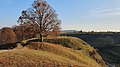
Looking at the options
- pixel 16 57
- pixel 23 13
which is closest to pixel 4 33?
pixel 23 13

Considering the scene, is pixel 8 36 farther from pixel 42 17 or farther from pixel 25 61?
pixel 25 61

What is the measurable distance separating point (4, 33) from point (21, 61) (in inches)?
3275

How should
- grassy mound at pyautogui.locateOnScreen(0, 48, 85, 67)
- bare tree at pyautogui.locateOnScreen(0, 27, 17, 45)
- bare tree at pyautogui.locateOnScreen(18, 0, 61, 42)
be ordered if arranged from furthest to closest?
bare tree at pyautogui.locateOnScreen(0, 27, 17, 45) → bare tree at pyautogui.locateOnScreen(18, 0, 61, 42) → grassy mound at pyautogui.locateOnScreen(0, 48, 85, 67)

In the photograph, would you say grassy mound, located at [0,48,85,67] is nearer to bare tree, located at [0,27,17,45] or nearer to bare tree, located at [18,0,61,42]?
bare tree, located at [18,0,61,42]

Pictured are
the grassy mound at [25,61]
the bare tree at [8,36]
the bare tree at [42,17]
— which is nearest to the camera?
the grassy mound at [25,61]

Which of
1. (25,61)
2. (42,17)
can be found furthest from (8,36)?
(25,61)

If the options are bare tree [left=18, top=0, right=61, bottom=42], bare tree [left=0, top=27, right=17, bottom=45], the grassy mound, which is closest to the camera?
the grassy mound

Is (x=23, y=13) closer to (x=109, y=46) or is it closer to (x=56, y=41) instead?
(x=56, y=41)

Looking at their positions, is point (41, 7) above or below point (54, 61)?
above

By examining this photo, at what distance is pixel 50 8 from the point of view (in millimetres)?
57094

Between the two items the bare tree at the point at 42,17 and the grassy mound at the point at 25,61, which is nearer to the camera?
the grassy mound at the point at 25,61

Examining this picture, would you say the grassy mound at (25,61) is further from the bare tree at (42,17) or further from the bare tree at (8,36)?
the bare tree at (8,36)

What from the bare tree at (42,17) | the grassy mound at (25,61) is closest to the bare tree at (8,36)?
the bare tree at (42,17)

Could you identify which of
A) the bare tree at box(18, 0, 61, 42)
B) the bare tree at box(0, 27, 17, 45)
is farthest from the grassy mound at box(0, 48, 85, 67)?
the bare tree at box(0, 27, 17, 45)
